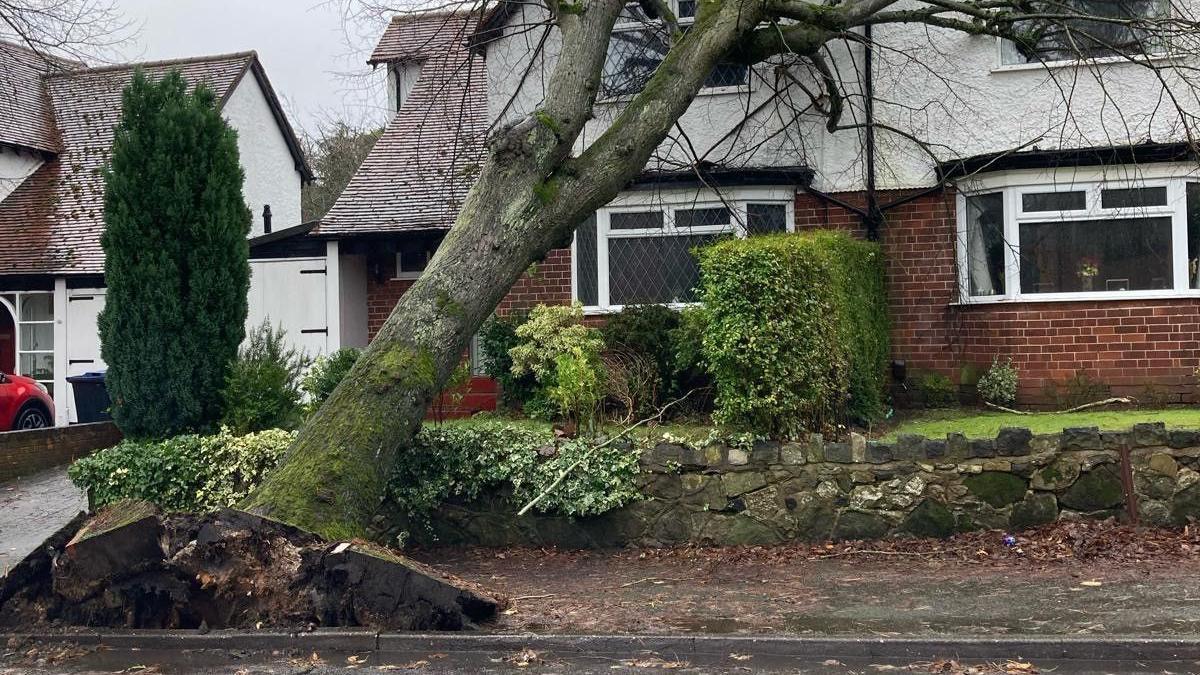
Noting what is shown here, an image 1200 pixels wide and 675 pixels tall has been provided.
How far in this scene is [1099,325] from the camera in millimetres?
12852

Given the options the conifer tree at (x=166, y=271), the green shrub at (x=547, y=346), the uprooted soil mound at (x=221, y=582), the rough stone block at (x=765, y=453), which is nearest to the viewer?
the uprooted soil mound at (x=221, y=582)

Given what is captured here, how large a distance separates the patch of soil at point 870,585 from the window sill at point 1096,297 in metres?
4.65

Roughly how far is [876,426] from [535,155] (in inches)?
198

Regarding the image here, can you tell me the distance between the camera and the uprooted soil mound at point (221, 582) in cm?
696

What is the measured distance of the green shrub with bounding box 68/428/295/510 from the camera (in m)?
9.70

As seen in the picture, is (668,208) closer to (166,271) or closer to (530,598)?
(166,271)

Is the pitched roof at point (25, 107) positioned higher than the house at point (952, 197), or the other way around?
the pitched roof at point (25, 107)

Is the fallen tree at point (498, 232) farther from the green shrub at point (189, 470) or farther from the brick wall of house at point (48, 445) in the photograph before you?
the brick wall of house at point (48, 445)

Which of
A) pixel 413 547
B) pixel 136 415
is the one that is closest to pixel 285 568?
pixel 413 547

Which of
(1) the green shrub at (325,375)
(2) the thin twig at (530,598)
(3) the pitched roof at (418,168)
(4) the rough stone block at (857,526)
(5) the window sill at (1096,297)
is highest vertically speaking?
(3) the pitched roof at (418,168)

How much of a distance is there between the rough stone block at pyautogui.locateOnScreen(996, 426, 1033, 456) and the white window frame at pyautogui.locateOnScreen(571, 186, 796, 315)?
214 inches

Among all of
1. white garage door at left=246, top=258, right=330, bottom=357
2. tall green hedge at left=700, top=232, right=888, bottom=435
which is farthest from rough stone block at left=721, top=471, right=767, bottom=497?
white garage door at left=246, top=258, right=330, bottom=357

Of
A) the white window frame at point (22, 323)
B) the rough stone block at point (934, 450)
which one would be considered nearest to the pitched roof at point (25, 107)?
the white window frame at point (22, 323)

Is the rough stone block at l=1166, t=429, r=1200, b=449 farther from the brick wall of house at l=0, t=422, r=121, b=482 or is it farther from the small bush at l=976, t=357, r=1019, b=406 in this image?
the brick wall of house at l=0, t=422, r=121, b=482
